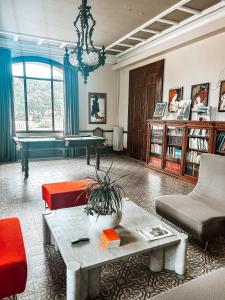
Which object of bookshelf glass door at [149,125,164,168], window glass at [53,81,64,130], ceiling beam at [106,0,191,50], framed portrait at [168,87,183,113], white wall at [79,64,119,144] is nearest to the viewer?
ceiling beam at [106,0,191,50]

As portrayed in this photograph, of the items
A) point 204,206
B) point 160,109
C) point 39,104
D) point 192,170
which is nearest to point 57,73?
point 39,104

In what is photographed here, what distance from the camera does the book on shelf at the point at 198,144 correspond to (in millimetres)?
4480

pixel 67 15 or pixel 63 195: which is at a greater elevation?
pixel 67 15

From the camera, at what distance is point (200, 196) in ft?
9.46

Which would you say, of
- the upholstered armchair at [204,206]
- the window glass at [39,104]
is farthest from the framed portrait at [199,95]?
the window glass at [39,104]

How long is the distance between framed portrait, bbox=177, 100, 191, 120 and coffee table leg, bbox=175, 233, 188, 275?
385 centimetres

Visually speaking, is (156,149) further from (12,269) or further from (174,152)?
(12,269)

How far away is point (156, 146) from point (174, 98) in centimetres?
131

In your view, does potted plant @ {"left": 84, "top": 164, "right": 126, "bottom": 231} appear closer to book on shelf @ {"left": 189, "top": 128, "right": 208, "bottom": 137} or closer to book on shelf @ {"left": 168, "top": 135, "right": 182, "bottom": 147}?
book on shelf @ {"left": 189, "top": 128, "right": 208, "bottom": 137}

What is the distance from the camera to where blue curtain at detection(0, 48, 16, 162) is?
6.16 meters

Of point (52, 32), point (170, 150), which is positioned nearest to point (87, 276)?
point (170, 150)

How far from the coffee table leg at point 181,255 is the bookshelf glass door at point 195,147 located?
2.97m

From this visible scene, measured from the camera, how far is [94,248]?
5.40 feet

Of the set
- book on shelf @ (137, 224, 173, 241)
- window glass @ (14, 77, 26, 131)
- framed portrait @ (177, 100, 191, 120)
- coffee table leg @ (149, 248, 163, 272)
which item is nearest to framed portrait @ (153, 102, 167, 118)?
framed portrait @ (177, 100, 191, 120)
